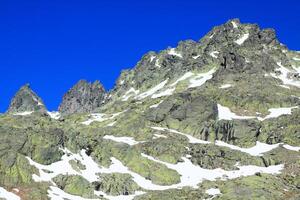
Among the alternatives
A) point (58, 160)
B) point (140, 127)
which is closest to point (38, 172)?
point (58, 160)

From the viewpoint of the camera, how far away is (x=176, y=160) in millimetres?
118438

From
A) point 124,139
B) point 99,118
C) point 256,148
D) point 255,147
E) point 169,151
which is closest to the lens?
point 169,151

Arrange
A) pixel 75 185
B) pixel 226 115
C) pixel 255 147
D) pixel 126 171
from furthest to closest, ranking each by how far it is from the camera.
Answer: pixel 226 115 → pixel 255 147 → pixel 126 171 → pixel 75 185

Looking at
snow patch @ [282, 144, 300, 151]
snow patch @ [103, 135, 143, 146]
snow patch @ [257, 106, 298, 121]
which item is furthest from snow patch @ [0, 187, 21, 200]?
snow patch @ [257, 106, 298, 121]

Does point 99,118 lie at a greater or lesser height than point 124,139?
greater

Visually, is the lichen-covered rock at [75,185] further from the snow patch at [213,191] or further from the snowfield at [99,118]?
the snowfield at [99,118]

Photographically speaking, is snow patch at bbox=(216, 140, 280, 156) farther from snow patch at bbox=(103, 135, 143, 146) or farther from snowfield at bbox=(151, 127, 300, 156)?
snow patch at bbox=(103, 135, 143, 146)

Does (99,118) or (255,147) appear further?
(99,118)

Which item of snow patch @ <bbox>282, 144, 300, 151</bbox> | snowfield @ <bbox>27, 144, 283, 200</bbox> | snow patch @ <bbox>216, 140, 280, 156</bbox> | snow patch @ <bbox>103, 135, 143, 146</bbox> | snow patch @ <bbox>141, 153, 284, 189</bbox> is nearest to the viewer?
snowfield @ <bbox>27, 144, 283, 200</bbox>

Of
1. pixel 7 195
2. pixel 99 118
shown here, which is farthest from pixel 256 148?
pixel 7 195

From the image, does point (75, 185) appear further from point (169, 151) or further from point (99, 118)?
point (99, 118)

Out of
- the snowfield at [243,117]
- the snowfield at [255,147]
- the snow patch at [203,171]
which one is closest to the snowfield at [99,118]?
the snowfield at [243,117]

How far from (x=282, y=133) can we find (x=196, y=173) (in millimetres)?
33562

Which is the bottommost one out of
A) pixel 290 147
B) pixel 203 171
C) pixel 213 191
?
pixel 213 191
